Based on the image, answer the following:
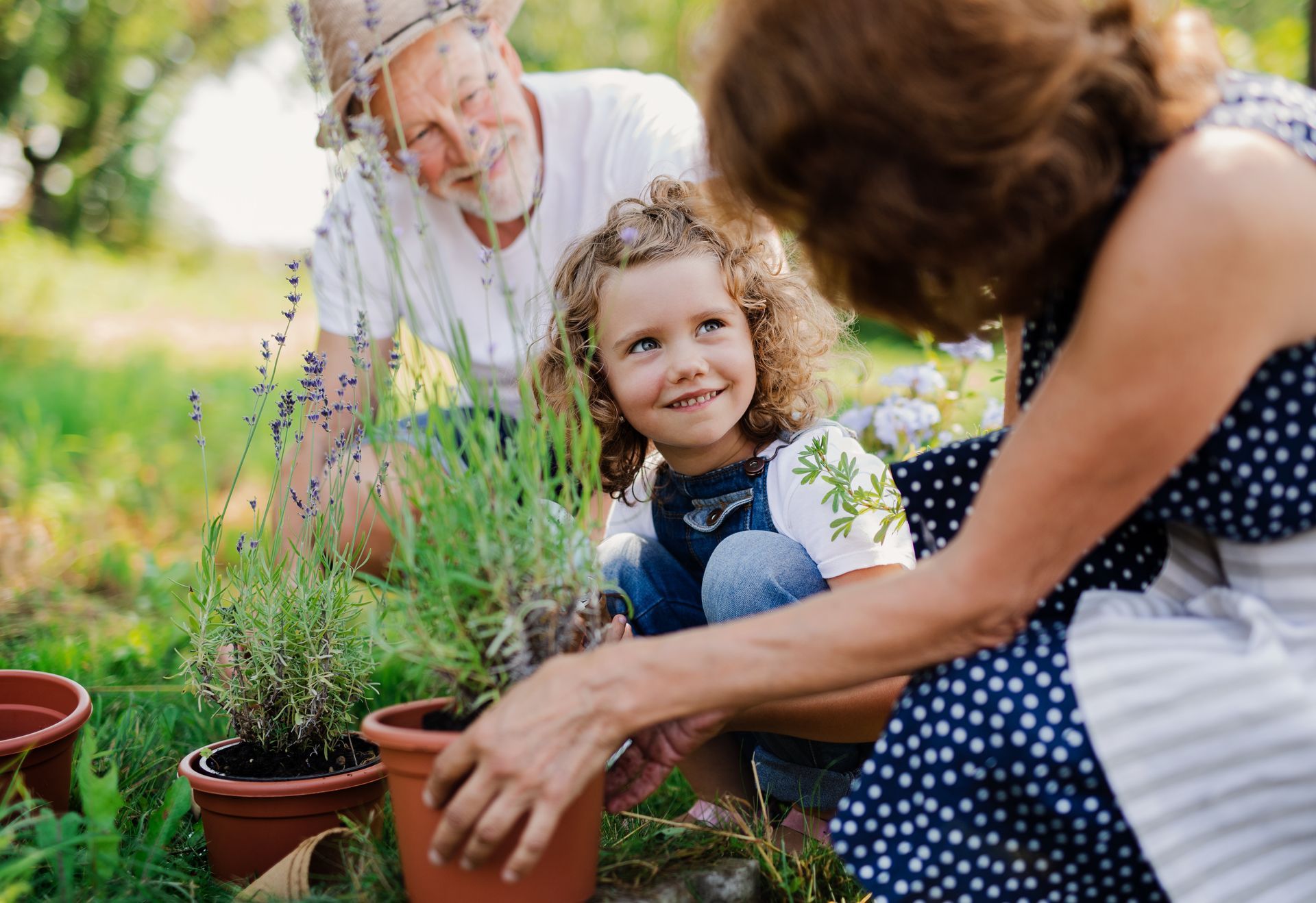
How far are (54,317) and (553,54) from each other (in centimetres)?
595

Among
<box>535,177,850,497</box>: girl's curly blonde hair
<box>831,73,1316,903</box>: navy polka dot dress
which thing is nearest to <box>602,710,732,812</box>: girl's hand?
<box>831,73,1316,903</box>: navy polka dot dress

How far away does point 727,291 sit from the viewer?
7.13 ft

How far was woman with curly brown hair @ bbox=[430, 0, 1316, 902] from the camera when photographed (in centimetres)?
113

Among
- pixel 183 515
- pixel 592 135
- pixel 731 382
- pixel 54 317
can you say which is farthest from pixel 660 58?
pixel 731 382

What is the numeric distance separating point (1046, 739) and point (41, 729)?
163cm

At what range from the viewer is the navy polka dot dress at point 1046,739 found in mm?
1255

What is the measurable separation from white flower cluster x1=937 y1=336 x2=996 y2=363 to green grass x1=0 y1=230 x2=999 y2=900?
1.20m

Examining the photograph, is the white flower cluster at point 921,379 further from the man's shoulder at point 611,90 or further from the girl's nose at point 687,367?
the man's shoulder at point 611,90

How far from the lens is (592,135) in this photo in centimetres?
301

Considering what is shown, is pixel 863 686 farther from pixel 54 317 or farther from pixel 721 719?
pixel 54 317

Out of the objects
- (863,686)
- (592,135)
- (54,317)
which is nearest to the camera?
(863,686)

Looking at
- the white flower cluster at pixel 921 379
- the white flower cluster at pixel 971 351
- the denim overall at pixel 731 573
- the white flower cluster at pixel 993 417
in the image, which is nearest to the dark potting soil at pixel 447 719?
the denim overall at pixel 731 573

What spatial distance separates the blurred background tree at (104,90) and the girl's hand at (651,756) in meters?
13.1

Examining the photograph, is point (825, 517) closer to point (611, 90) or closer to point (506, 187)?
point (506, 187)
